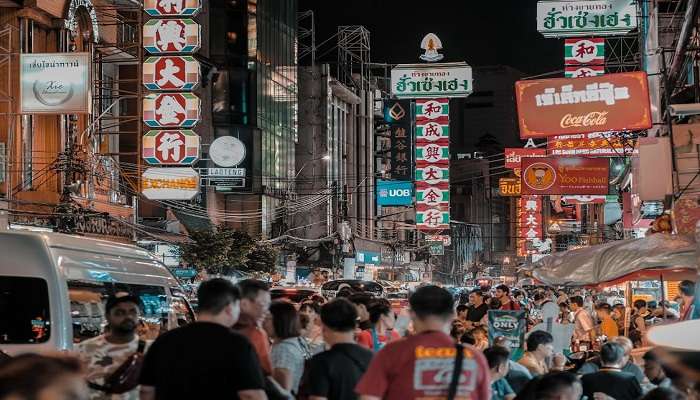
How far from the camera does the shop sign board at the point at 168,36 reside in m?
32.2

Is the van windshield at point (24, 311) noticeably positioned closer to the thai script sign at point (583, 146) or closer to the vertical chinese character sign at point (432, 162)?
the thai script sign at point (583, 146)

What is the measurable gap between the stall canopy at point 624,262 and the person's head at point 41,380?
10.2 metres

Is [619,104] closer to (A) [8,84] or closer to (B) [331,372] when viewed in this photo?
(B) [331,372]

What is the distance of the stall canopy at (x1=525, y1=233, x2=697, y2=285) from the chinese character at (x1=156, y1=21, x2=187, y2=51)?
19.9 metres

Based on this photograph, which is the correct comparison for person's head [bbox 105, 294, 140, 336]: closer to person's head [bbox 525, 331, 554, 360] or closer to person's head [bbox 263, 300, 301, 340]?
person's head [bbox 263, 300, 301, 340]

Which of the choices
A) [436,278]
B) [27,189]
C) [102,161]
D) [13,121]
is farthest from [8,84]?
[436,278]

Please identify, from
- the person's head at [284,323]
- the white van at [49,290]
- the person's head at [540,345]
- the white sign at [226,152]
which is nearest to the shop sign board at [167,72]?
the white sign at [226,152]

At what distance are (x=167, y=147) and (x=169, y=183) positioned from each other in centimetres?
129

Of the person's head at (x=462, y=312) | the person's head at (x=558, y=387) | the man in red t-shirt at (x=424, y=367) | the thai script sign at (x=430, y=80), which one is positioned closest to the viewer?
the man in red t-shirt at (x=424, y=367)

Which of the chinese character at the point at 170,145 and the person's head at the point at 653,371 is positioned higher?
the chinese character at the point at 170,145

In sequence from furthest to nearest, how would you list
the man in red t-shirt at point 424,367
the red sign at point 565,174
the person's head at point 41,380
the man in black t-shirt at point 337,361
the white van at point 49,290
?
the red sign at point 565,174
the white van at point 49,290
the man in black t-shirt at point 337,361
the man in red t-shirt at point 424,367
the person's head at point 41,380

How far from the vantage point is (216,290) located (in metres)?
6.09

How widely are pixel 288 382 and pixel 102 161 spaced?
30492 millimetres

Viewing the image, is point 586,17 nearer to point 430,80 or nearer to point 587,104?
point 430,80
